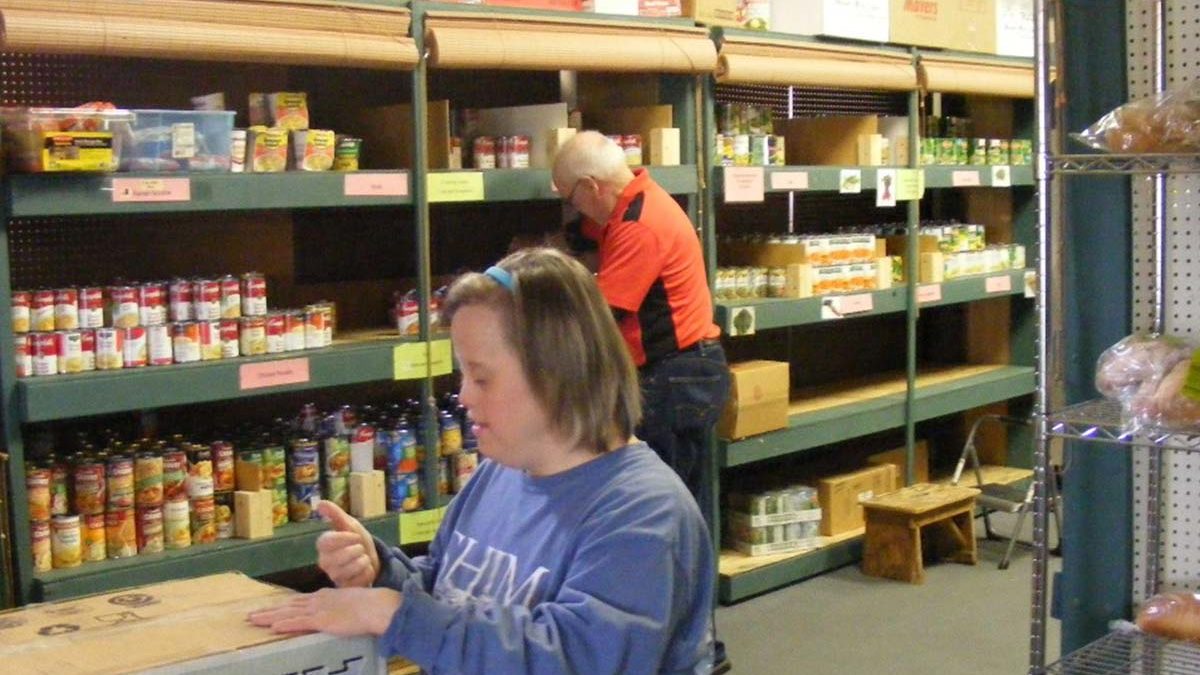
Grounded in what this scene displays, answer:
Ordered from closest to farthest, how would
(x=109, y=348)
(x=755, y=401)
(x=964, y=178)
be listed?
(x=109, y=348) < (x=755, y=401) < (x=964, y=178)

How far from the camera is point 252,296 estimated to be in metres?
3.86

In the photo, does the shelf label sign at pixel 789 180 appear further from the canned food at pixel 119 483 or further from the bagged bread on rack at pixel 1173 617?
the bagged bread on rack at pixel 1173 617

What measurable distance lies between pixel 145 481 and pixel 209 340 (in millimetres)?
412

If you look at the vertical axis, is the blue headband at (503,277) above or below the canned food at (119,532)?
above

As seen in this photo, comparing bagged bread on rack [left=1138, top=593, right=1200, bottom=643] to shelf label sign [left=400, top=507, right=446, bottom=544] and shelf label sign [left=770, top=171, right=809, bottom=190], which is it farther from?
shelf label sign [left=770, top=171, right=809, bottom=190]

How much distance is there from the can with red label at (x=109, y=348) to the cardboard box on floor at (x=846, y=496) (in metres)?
3.04

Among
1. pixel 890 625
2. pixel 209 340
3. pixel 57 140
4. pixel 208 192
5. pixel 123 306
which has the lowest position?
pixel 890 625

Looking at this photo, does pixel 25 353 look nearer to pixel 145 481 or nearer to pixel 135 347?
pixel 135 347

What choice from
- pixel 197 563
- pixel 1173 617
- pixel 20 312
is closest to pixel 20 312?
pixel 20 312

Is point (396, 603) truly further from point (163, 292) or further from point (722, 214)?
point (722, 214)

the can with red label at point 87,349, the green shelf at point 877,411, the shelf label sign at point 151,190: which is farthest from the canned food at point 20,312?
the green shelf at point 877,411

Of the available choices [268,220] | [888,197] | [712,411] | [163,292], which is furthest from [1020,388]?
[163,292]

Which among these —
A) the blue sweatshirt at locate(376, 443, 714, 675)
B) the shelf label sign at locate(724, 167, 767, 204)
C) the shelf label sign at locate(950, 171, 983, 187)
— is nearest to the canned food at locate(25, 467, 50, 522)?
the blue sweatshirt at locate(376, 443, 714, 675)

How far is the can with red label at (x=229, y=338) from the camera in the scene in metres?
3.77
